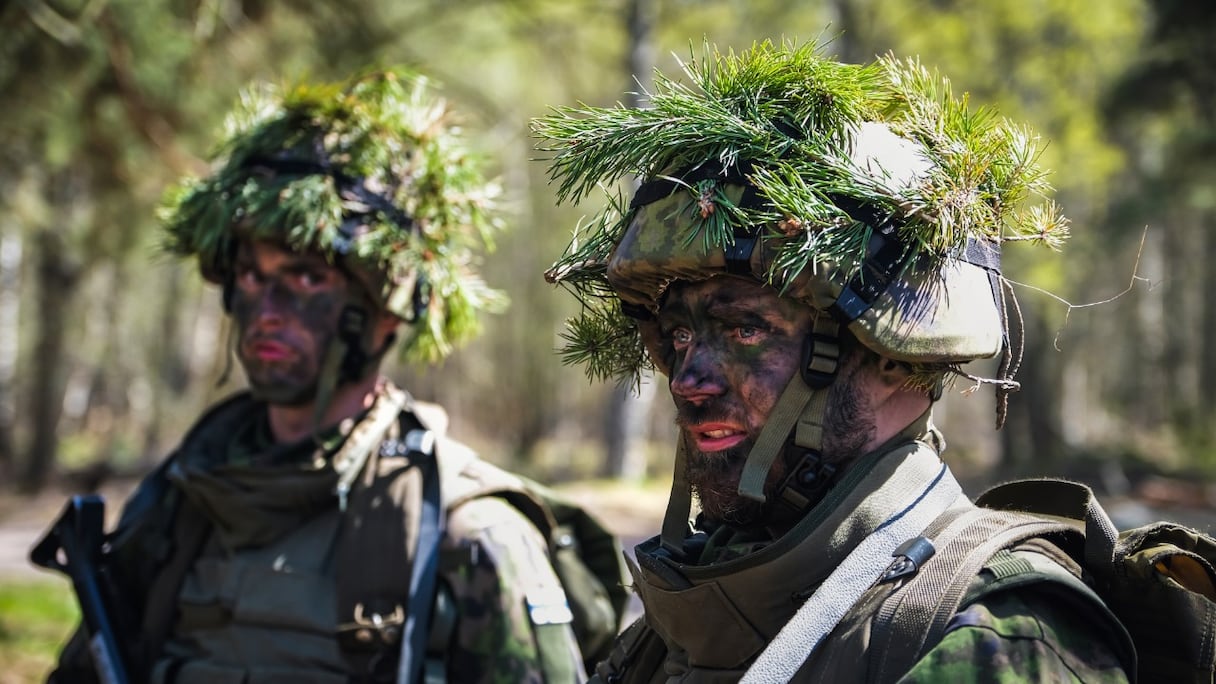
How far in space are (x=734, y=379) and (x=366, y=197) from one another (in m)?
2.27

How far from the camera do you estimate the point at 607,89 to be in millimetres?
18234

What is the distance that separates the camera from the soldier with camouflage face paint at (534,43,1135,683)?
6.87 feet

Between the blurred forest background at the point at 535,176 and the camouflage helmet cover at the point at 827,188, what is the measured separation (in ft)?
0.48

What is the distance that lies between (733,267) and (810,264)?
15cm

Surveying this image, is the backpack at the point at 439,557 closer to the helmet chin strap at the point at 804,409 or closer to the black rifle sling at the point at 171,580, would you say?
the black rifle sling at the point at 171,580

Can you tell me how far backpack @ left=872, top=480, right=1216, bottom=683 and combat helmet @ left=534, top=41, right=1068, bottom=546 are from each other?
0.37 meters

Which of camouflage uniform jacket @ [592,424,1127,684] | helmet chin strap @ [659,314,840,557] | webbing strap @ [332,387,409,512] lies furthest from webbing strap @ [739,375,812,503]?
webbing strap @ [332,387,409,512]

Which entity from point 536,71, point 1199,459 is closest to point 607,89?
point 536,71

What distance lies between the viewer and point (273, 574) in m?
3.67

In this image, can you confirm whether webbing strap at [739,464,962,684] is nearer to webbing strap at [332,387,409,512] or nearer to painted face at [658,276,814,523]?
painted face at [658,276,814,523]

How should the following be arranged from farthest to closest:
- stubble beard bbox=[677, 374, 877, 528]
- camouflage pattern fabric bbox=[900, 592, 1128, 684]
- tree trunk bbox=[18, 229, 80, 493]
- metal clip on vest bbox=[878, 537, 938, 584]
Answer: tree trunk bbox=[18, 229, 80, 493] < stubble beard bbox=[677, 374, 877, 528] < metal clip on vest bbox=[878, 537, 938, 584] < camouflage pattern fabric bbox=[900, 592, 1128, 684]

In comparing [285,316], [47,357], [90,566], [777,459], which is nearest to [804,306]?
[777,459]

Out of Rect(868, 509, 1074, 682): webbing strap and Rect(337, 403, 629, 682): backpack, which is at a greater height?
Rect(868, 509, 1074, 682): webbing strap

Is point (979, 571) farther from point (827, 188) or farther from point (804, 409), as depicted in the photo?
point (827, 188)
